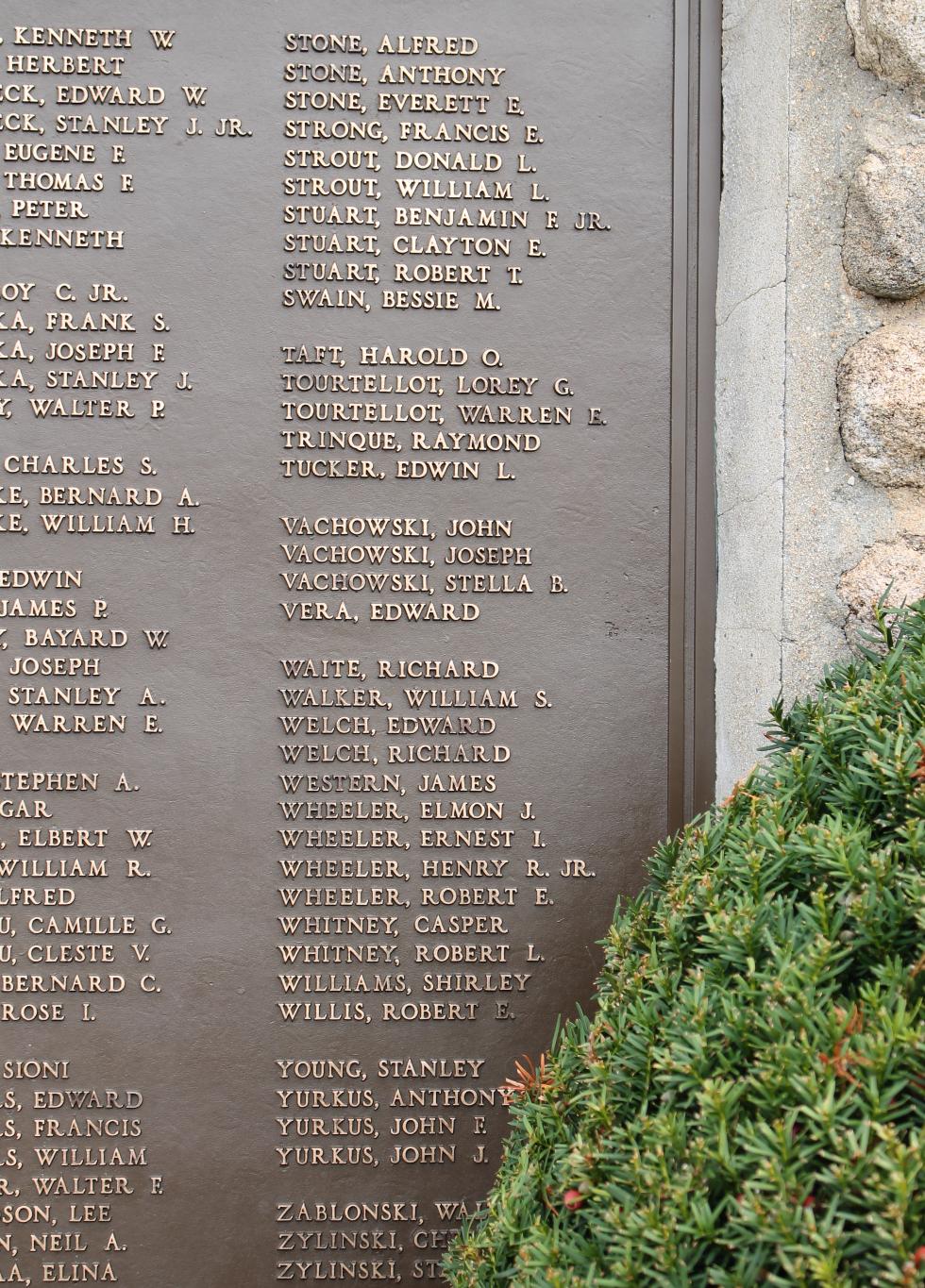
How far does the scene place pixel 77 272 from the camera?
318 centimetres

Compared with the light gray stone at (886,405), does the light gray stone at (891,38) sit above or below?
above

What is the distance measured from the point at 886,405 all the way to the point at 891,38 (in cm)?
93

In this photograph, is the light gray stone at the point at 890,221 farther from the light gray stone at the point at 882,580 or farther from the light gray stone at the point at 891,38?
the light gray stone at the point at 882,580

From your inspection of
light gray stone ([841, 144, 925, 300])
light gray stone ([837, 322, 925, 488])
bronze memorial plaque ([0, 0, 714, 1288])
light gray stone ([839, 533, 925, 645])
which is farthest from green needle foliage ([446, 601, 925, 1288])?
light gray stone ([841, 144, 925, 300])

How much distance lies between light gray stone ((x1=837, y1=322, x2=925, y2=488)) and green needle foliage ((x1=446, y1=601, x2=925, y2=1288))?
0.63 metres

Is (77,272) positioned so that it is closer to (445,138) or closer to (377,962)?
(445,138)

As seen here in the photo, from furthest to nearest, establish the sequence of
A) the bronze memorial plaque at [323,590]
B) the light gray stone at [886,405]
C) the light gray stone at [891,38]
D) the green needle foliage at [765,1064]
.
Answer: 1. the bronze memorial plaque at [323,590]
2. the light gray stone at [886,405]
3. the light gray stone at [891,38]
4. the green needle foliage at [765,1064]

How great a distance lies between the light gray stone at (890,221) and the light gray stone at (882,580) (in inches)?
27.1

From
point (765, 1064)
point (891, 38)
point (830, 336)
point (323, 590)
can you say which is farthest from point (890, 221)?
point (765, 1064)

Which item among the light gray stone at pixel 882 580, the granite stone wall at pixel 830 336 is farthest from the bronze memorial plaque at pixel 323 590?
the light gray stone at pixel 882 580

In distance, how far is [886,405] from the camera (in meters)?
2.92

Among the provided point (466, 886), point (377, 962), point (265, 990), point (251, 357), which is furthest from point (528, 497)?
point (265, 990)

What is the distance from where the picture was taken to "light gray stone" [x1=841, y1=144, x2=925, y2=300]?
2.88 m

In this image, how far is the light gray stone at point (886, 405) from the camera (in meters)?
2.91
